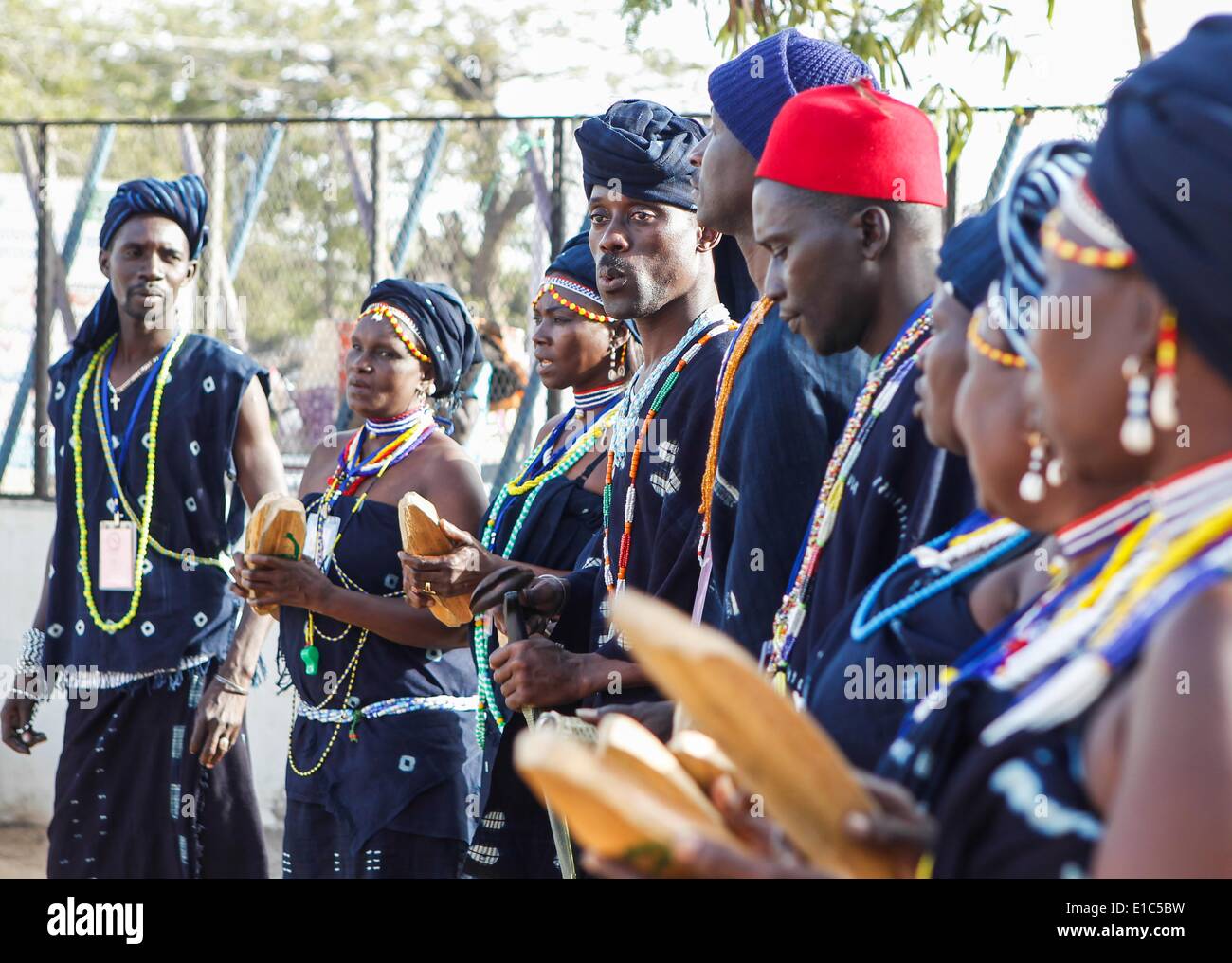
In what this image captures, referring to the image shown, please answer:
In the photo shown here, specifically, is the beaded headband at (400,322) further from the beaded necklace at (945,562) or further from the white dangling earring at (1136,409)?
the white dangling earring at (1136,409)

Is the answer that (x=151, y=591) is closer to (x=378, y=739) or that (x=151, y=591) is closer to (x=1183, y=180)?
(x=378, y=739)

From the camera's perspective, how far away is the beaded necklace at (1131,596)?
1271 mm

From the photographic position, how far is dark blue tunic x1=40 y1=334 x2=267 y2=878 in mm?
4945

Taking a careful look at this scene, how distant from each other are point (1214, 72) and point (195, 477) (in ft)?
13.8

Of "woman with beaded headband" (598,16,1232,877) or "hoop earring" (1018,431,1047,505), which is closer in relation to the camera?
"woman with beaded headband" (598,16,1232,877)

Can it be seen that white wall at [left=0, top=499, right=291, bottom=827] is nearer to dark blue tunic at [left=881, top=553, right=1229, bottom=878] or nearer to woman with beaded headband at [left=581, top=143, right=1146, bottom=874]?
woman with beaded headband at [left=581, top=143, right=1146, bottom=874]

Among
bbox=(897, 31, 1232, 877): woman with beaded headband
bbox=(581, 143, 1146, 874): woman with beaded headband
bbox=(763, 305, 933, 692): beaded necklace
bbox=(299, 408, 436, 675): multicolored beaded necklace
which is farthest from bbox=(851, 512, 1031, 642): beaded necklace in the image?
bbox=(299, 408, 436, 675): multicolored beaded necklace

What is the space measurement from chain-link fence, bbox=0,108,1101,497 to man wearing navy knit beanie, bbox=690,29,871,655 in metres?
3.03

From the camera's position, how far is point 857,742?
1.88 meters

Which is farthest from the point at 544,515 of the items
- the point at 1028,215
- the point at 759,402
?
the point at 1028,215

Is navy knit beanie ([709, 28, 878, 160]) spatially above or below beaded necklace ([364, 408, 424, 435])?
above

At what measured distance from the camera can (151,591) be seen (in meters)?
5.01
